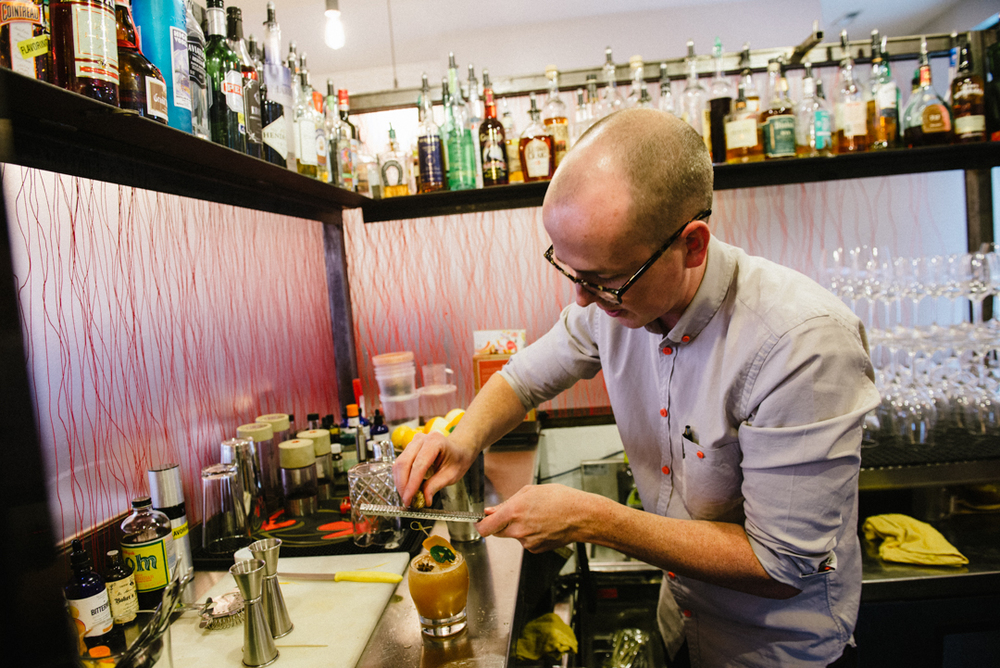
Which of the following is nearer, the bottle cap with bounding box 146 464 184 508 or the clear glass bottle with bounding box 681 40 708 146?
the bottle cap with bounding box 146 464 184 508

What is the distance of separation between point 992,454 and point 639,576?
4.18ft

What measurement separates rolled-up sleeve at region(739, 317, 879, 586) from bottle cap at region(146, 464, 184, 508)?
1.27 meters

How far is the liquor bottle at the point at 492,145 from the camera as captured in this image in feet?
7.70

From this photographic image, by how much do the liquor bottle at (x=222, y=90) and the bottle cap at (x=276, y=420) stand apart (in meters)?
0.86

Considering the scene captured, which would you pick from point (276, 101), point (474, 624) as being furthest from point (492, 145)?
point (474, 624)

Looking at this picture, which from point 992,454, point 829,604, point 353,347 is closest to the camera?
point 829,604

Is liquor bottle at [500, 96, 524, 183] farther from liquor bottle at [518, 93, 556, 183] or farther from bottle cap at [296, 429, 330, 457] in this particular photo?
bottle cap at [296, 429, 330, 457]

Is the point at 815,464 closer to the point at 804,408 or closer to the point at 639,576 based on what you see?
the point at 804,408

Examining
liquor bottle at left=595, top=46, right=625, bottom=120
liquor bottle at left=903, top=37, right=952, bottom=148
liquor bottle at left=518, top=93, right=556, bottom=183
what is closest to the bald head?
liquor bottle at left=518, top=93, right=556, bottom=183

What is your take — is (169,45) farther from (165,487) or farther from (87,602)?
(87,602)

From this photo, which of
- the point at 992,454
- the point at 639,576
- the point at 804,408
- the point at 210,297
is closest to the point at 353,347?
the point at 210,297

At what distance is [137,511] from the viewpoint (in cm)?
127

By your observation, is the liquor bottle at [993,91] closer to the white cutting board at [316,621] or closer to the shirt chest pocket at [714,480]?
the shirt chest pocket at [714,480]

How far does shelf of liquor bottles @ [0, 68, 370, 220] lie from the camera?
902mm
